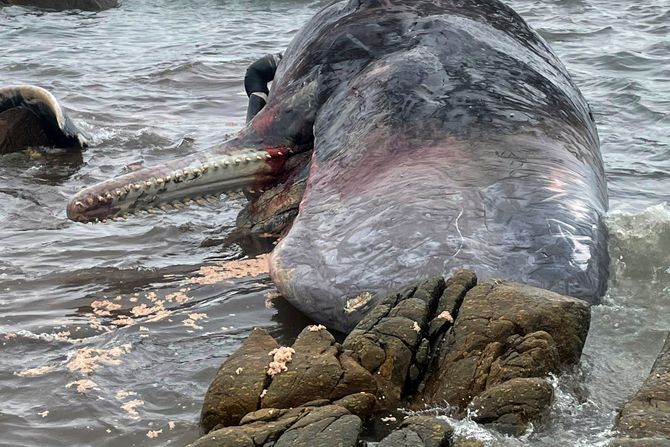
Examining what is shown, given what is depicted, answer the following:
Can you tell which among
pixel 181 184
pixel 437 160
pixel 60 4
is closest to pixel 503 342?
pixel 437 160

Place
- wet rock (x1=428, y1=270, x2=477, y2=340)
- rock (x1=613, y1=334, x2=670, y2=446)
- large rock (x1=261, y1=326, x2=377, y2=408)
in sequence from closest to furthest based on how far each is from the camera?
rock (x1=613, y1=334, x2=670, y2=446)
large rock (x1=261, y1=326, x2=377, y2=408)
wet rock (x1=428, y1=270, x2=477, y2=340)

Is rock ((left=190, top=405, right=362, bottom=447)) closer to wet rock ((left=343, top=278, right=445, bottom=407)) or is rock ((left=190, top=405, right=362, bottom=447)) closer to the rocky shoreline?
the rocky shoreline

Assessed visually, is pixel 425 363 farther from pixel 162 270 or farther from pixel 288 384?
pixel 162 270

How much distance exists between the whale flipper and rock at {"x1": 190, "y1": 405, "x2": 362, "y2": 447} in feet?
22.0

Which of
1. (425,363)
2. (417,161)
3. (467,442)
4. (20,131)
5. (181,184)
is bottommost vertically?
(20,131)

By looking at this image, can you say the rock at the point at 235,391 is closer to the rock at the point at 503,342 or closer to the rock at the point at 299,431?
the rock at the point at 299,431

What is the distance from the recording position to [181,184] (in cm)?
749

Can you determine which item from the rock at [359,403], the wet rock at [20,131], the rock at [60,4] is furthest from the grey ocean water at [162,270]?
Answer: the rock at [60,4]

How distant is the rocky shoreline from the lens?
434cm

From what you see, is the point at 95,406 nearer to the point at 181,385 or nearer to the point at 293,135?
the point at 181,385

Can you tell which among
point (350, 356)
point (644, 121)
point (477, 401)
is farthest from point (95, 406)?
point (644, 121)

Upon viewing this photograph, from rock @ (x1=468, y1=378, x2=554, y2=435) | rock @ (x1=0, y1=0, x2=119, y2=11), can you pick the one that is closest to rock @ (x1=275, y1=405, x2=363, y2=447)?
rock @ (x1=468, y1=378, x2=554, y2=435)

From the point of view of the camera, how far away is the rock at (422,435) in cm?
390

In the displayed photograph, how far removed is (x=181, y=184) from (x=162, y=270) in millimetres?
669
